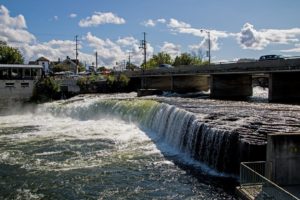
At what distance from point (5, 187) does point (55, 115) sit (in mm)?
32773

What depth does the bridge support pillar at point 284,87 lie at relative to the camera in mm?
41531

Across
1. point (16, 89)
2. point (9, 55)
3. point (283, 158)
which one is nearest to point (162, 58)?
point (9, 55)

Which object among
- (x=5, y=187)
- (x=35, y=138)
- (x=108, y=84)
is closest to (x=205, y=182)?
(x=5, y=187)

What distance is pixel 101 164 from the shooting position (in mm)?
22906

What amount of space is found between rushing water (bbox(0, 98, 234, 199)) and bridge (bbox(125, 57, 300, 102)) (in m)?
12.7

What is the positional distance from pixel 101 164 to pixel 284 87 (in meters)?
26.0

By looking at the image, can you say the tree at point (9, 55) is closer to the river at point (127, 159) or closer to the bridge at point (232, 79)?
the bridge at point (232, 79)

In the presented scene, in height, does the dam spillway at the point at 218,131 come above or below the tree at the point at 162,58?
below

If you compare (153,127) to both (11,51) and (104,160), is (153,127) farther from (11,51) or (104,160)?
(11,51)

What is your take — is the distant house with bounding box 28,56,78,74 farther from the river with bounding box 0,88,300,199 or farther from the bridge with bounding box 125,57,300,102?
the river with bounding box 0,88,300,199

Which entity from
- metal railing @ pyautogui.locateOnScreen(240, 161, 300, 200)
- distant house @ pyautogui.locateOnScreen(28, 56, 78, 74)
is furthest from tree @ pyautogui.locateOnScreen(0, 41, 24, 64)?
metal railing @ pyautogui.locateOnScreen(240, 161, 300, 200)

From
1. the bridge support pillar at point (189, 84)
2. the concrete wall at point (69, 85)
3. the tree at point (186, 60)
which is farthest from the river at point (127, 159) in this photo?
the tree at point (186, 60)

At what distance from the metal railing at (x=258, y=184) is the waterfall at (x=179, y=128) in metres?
4.09

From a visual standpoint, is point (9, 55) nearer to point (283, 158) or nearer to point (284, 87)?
point (284, 87)
